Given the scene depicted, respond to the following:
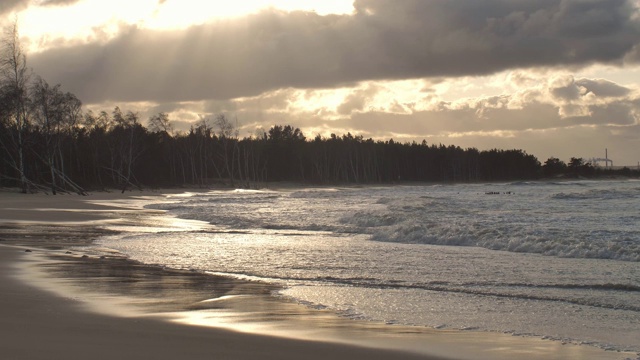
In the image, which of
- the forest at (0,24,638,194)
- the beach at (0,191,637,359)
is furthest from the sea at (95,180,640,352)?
the forest at (0,24,638,194)

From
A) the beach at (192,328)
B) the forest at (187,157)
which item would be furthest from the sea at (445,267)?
the forest at (187,157)

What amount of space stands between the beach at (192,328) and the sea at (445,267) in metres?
0.58

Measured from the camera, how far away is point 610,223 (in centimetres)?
2205

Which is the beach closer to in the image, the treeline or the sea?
the sea

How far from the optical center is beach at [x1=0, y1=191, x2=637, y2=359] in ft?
20.1

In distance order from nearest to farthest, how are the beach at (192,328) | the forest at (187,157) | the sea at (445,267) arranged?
the beach at (192,328), the sea at (445,267), the forest at (187,157)

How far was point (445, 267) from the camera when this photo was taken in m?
13.1

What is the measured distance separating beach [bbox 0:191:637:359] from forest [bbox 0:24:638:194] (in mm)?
47537

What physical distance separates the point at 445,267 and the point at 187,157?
98.4 meters

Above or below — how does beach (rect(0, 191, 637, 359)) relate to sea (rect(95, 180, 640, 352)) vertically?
above

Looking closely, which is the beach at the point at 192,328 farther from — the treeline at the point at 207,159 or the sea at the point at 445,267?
the treeline at the point at 207,159

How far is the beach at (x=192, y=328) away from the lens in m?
6.13

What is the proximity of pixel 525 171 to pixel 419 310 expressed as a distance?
172559mm

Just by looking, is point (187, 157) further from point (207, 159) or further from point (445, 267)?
point (445, 267)
